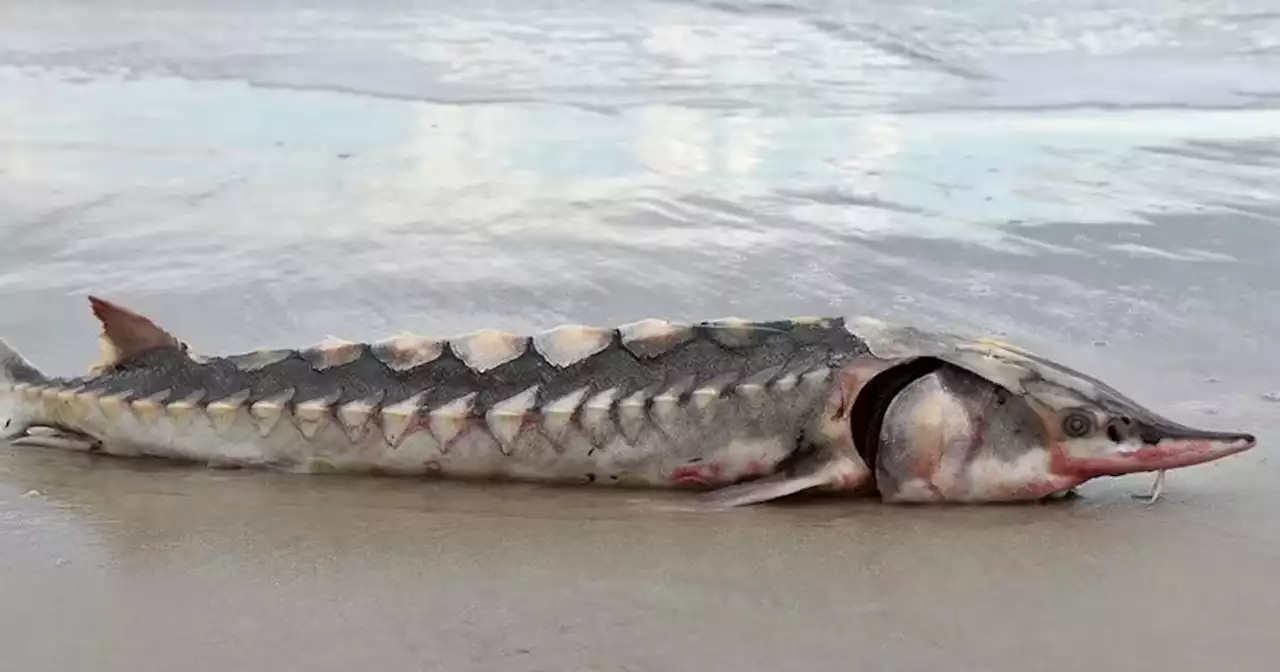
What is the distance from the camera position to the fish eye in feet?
8.59

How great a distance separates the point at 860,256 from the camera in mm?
4668

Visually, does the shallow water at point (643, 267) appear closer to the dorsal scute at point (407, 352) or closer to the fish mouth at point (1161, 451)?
the fish mouth at point (1161, 451)

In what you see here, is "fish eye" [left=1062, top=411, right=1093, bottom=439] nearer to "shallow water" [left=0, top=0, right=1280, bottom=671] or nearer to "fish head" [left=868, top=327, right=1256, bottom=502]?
"fish head" [left=868, top=327, right=1256, bottom=502]

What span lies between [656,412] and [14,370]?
146cm

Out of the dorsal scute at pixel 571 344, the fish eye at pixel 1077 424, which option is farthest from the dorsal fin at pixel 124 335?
the fish eye at pixel 1077 424

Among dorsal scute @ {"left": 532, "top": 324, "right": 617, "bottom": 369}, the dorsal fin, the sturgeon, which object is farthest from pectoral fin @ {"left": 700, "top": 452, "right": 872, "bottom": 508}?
the dorsal fin

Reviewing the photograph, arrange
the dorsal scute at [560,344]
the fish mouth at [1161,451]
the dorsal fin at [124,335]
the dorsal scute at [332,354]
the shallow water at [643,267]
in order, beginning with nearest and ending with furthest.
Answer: the shallow water at [643,267], the fish mouth at [1161,451], the dorsal scute at [560,344], the dorsal scute at [332,354], the dorsal fin at [124,335]

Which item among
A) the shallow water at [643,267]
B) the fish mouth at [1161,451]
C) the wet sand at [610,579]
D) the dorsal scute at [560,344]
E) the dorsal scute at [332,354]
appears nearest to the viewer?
the wet sand at [610,579]

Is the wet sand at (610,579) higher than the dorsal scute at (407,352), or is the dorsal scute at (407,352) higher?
the dorsal scute at (407,352)

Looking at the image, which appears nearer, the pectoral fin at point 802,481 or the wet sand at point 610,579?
the wet sand at point 610,579

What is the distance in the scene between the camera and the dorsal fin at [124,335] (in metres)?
3.06

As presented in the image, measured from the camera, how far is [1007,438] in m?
2.63

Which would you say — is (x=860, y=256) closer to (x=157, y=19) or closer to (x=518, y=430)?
(x=518, y=430)

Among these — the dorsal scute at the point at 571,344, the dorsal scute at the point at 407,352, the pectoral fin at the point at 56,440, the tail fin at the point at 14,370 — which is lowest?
the pectoral fin at the point at 56,440
